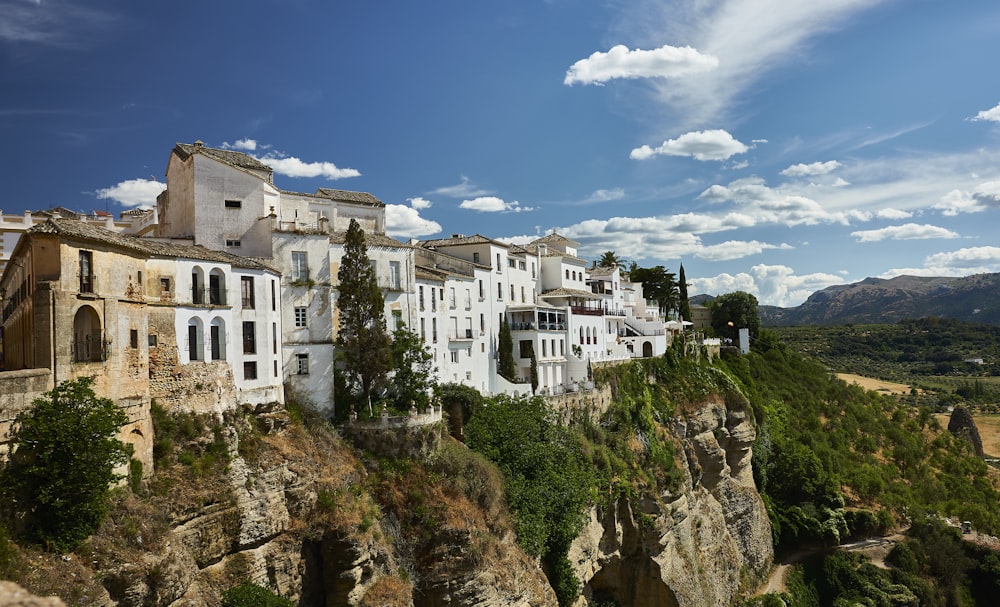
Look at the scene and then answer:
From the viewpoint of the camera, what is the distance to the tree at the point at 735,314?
87.2 metres

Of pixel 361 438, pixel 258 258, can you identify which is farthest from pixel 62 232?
pixel 361 438

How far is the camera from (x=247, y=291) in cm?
2958

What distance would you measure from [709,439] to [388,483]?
3660 centimetres

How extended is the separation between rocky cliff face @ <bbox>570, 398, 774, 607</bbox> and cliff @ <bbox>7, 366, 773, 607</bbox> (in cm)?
28

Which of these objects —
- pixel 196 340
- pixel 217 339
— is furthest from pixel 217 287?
Answer: pixel 196 340

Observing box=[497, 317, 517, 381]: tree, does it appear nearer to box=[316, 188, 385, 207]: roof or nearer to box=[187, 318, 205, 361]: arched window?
box=[316, 188, 385, 207]: roof

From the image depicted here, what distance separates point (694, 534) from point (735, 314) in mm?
40903

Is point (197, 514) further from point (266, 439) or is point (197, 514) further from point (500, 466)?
point (500, 466)

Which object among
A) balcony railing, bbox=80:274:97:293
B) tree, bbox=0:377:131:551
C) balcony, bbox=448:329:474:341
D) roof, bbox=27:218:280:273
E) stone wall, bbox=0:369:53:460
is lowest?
tree, bbox=0:377:131:551

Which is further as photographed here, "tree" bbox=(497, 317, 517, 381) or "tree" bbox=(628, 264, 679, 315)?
"tree" bbox=(628, 264, 679, 315)

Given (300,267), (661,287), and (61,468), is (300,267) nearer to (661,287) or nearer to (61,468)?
(61,468)

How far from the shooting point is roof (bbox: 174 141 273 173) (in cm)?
3391

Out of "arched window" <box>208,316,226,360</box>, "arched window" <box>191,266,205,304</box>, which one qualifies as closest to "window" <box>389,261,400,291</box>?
"arched window" <box>208,316,226,360</box>

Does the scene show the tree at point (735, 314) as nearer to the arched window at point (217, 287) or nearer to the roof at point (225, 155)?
the roof at point (225, 155)
